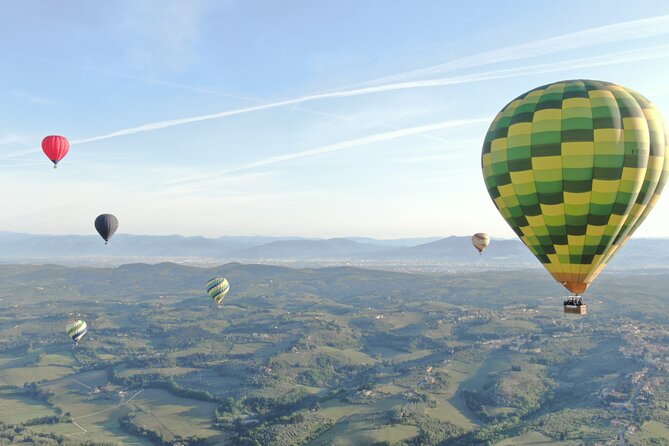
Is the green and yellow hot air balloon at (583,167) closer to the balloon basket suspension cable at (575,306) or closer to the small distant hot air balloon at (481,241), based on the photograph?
the balloon basket suspension cable at (575,306)

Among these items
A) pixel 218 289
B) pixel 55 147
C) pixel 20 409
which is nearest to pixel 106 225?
pixel 55 147

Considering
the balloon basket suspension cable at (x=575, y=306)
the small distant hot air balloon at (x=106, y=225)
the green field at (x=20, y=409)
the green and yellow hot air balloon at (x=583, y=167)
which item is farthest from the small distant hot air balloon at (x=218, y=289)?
the balloon basket suspension cable at (x=575, y=306)

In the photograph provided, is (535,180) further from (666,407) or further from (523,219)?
(666,407)

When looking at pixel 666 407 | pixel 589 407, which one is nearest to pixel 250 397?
pixel 589 407

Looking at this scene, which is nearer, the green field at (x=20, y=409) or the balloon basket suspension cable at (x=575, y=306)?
the balloon basket suspension cable at (x=575, y=306)

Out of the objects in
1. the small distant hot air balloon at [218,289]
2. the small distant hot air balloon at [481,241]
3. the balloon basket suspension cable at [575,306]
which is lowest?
the small distant hot air balloon at [218,289]

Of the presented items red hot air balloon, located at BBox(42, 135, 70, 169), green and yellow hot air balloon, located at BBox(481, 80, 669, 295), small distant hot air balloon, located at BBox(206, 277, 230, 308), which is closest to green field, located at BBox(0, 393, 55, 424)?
small distant hot air balloon, located at BBox(206, 277, 230, 308)

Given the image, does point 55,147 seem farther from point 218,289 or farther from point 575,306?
point 575,306
